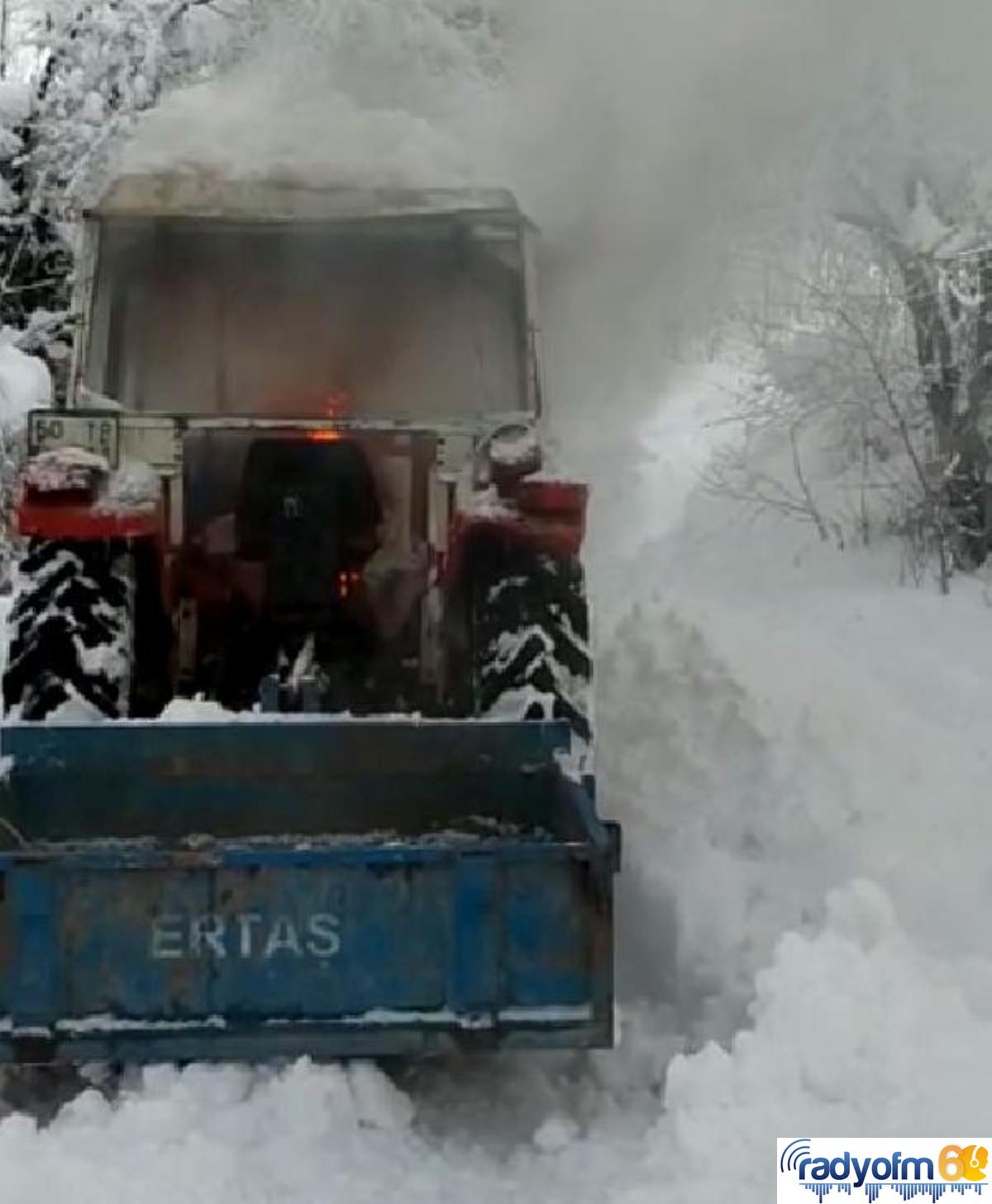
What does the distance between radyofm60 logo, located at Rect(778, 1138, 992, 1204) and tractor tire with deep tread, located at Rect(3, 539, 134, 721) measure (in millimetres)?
2744

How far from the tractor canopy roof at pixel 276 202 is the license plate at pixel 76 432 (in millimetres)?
921

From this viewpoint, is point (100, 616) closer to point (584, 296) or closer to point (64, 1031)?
point (64, 1031)

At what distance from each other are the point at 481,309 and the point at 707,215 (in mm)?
1881

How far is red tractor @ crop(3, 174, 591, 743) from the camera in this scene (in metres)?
5.90

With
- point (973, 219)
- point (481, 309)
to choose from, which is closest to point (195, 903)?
point (481, 309)

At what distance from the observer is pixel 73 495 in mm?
5875

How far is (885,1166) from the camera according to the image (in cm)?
403

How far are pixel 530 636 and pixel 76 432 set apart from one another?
5.54ft

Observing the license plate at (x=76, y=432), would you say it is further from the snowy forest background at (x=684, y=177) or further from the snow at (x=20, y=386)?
the snow at (x=20, y=386)

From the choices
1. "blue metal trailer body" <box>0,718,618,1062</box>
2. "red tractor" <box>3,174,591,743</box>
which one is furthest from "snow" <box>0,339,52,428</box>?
"blue metal trailer body" <box>0,718,618,1062</box>

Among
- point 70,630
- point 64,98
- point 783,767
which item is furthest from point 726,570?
point 64,98

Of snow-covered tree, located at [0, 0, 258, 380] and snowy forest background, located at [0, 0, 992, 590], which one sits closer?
snowy forest background, located at [0, 0, 992, 590]

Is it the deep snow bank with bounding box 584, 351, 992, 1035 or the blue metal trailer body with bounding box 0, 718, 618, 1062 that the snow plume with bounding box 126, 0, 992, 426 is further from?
the blue metal trailer body with bounding box 0, 718, 618, 1062

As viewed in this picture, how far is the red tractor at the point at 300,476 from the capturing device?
590cm
